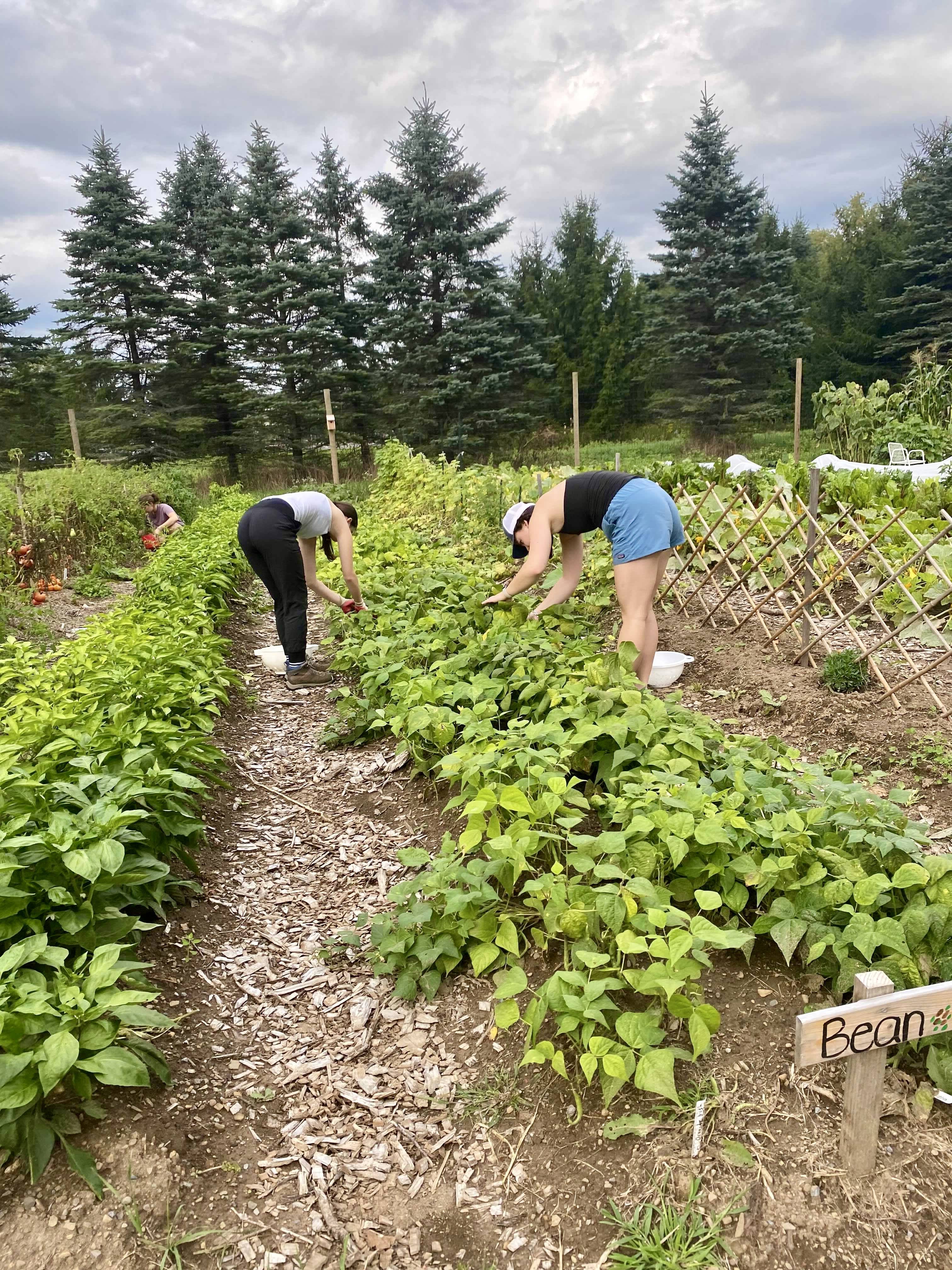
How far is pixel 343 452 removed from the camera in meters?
21.3

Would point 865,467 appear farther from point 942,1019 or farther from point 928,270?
point 928,270

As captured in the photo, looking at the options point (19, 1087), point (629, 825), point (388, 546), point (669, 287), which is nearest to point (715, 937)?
point (629, 825)

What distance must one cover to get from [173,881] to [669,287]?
21.8 meters

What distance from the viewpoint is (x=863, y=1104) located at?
4.86 ft

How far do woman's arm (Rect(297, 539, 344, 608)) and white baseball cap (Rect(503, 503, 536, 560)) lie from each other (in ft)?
4.82

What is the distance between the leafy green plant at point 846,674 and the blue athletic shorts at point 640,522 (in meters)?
1.23

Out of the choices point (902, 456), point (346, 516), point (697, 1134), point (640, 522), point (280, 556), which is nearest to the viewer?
point (697, 1134)

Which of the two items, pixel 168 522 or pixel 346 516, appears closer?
pixel 346 516

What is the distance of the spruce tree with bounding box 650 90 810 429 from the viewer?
19.5 metres

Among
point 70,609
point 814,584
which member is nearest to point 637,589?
point 814,584

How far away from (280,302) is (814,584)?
1869 cm

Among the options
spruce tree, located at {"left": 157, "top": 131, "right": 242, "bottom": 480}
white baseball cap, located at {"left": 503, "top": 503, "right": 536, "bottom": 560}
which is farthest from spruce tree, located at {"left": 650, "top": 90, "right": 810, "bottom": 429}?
white baseball cap, located at {"left": 503, "top": 503, "right": 536, "bottom": 560}

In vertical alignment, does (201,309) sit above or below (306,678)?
above

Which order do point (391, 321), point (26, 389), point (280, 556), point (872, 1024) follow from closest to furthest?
point (872, 1024) < point (280, 556) < point (391, 321) < point (26, 389)
